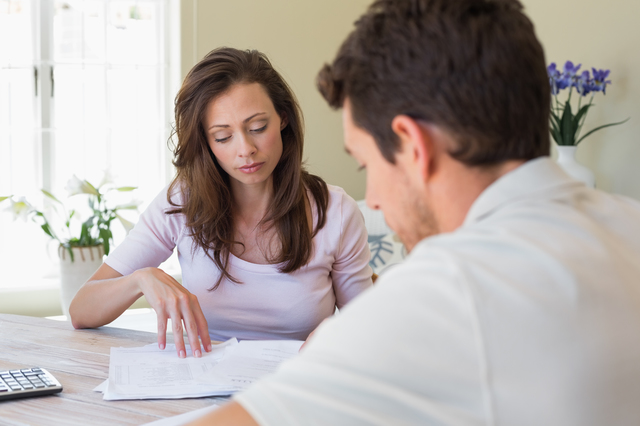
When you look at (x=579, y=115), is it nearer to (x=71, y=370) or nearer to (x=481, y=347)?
(x=71, y=370)

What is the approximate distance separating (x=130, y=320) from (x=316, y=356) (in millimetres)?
2990

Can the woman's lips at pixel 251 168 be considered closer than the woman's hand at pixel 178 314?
No

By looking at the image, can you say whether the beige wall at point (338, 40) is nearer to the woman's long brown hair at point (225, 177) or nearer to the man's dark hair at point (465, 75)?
the woman's long brown hair at point (225, 177)

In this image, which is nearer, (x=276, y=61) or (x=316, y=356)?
(x=316, y=356)

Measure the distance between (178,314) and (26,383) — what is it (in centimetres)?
32

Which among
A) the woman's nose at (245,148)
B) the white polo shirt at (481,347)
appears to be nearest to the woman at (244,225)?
the woman's nose at (245,148)

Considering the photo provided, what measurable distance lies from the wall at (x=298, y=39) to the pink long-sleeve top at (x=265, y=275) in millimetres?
1731

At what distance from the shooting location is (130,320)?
130 inches

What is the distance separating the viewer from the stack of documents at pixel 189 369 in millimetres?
1137

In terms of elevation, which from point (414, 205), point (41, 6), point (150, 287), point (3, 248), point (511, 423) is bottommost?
point (3, 248)

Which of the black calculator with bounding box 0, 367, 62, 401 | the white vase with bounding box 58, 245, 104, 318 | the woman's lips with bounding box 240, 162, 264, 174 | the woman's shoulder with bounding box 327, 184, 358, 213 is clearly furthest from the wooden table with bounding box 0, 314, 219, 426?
the white vase with bounding box 58, 245, 104, 318

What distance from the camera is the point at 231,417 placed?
57cm

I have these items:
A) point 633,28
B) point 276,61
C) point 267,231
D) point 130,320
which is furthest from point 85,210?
point 633,28

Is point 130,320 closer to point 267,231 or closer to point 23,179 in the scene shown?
point 23,179
